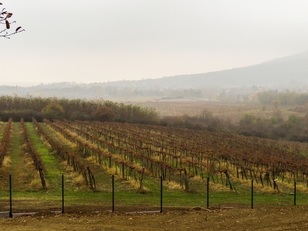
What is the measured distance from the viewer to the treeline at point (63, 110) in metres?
67.6

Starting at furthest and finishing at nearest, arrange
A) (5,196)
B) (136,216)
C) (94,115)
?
1. (94,115)
2. (5,196)
3. (136,216)

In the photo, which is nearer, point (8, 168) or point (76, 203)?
point (76, 203)

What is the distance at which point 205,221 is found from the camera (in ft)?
35.7

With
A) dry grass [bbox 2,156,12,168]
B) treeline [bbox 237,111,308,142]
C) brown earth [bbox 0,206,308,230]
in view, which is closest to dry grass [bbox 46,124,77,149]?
dry grass [bbox 2,156,12,168]

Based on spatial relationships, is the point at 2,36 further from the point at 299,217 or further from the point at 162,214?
the point at 299,217

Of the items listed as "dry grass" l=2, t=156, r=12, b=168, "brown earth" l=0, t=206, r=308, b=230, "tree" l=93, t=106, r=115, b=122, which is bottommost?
"dry grass" l=2, t=156, r=12, b=168

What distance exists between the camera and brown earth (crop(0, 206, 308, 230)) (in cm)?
1031

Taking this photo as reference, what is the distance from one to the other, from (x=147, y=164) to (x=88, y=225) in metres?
13.6

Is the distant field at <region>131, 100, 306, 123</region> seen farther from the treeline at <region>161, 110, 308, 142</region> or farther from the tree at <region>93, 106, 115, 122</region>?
the tree at <region>93, 106, 115, 122</region>

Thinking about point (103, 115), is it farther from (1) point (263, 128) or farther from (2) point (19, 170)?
(2) point (19, 170)

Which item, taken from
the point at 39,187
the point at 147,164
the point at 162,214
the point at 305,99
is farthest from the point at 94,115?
the point at 305,99

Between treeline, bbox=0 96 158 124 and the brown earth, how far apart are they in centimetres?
5754

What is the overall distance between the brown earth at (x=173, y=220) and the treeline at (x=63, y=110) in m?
57.5

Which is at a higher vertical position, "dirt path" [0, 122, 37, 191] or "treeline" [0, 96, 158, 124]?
"treeline" [0, 96, 158, 124]
